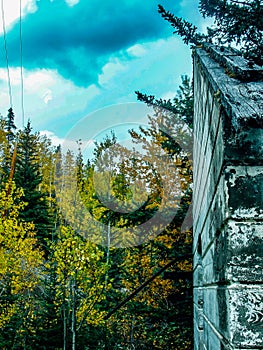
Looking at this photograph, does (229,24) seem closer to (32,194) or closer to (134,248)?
(134,248)

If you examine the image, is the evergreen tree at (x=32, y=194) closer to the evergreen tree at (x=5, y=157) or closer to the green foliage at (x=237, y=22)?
the evergreen tree at (x=5, y=157)

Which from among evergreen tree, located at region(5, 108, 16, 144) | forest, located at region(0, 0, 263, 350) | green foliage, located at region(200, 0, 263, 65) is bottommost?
forest, located at region(0, 0, 263, 350)

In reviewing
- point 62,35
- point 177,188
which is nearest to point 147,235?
point 177,188

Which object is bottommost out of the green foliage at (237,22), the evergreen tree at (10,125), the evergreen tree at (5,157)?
the green foliage at (237,22)

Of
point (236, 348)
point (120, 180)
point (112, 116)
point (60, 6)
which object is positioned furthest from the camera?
point (60, 6)

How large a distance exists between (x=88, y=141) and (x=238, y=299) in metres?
14.2

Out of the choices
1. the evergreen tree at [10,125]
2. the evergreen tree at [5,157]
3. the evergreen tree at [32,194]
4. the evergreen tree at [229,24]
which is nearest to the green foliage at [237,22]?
the evergreen tree at [229,24]

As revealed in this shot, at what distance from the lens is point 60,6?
1016 inches

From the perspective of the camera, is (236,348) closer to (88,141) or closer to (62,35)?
(88,141)

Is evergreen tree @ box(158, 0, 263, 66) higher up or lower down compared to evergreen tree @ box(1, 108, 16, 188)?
lower down

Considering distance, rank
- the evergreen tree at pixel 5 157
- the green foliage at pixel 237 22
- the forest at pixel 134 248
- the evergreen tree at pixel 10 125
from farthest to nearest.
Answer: the evergreen tree at pixel 10 125
the evergreen tree at pixel 5 157
the forest at pixel 134 248
the green foliage at pixel 237 22

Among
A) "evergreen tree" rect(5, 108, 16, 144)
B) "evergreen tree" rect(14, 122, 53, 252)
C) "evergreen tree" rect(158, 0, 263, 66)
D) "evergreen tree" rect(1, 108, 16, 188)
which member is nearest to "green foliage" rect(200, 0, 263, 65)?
"evergreen tree" rect(158, 0, 263, 66)

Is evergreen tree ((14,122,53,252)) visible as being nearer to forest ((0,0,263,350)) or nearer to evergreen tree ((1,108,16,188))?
evergreen tree ((1,108,16,188))

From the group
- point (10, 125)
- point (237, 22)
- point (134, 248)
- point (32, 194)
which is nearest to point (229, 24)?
point (237, 22)
